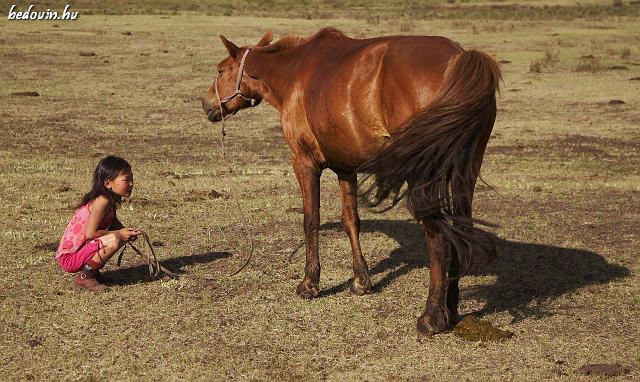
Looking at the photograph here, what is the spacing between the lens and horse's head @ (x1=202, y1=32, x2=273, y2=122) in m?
8.51

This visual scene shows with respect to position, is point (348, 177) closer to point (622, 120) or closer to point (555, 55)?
point (622, 120)

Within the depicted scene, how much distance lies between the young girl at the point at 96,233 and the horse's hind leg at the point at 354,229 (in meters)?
1.74

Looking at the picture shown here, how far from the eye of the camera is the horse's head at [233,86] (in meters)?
8.51

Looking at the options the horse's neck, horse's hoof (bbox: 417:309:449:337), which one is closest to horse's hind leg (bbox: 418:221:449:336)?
horse's hoof (bbox: 417:309:449:337)

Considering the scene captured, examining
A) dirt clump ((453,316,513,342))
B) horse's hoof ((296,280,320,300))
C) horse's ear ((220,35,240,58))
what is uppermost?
horse's ear ((220,35,240,58))

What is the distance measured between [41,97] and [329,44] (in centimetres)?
1364

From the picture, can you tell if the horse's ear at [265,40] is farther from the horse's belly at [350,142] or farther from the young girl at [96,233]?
the young girl at [96,233]

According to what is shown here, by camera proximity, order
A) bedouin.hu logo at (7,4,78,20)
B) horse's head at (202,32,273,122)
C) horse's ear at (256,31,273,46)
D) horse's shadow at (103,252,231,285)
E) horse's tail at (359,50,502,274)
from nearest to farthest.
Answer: horse's tail at (359,50,502,274) < horse's shadow at (103,252,231,285) < horse's head at (202,32,273,122) < horse's ear at (256,31,273,46) < bedouin.hu logo at (7,4,78,20)

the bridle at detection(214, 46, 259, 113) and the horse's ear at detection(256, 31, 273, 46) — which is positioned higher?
the horse's ear at detection(256, 31, 273, 46)

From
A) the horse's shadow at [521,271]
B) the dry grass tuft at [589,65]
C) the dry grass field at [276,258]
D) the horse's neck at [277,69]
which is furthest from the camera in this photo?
the dry grass tuft at [589,65]

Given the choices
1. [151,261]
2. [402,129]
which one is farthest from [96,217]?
[402,129]

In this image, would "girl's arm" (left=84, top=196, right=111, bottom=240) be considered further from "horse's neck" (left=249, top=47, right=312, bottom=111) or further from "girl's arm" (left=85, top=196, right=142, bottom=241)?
"horse's neck" (left=249, top=47, right=312, bottom=111)

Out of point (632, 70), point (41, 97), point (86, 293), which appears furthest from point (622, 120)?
point (86, 293)

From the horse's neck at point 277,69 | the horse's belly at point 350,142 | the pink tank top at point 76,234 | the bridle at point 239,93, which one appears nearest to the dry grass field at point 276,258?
the pink tank top at point 76,234
